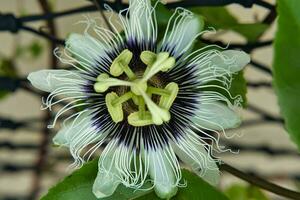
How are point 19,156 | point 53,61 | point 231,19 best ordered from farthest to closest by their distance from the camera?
point 19,156, point 53,61, point 231,19

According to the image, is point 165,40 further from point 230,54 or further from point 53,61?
point 53,61

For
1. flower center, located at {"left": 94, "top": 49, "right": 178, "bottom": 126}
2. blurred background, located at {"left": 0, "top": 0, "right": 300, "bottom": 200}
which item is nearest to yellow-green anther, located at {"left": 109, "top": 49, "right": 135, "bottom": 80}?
flower center, located at {"left": 94, "top": 49, "right": 178, "bottom": 126}

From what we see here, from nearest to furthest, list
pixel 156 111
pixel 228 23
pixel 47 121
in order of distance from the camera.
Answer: pixel 156 111 < pixel 228 23 < pixel 47 121

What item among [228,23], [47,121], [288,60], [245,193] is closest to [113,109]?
[288,60]

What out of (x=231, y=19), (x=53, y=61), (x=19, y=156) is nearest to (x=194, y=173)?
(x=231, y=19)

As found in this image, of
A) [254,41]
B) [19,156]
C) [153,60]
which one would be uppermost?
[153,60]

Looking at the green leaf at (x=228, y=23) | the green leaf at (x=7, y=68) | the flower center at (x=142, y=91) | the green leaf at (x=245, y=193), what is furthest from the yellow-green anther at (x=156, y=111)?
the green leaf at (x=7, y=68)

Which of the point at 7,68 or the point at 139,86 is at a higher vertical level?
the point at 139,86

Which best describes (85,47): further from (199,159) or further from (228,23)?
(228,23)

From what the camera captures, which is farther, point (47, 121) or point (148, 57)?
point (47, 121)
